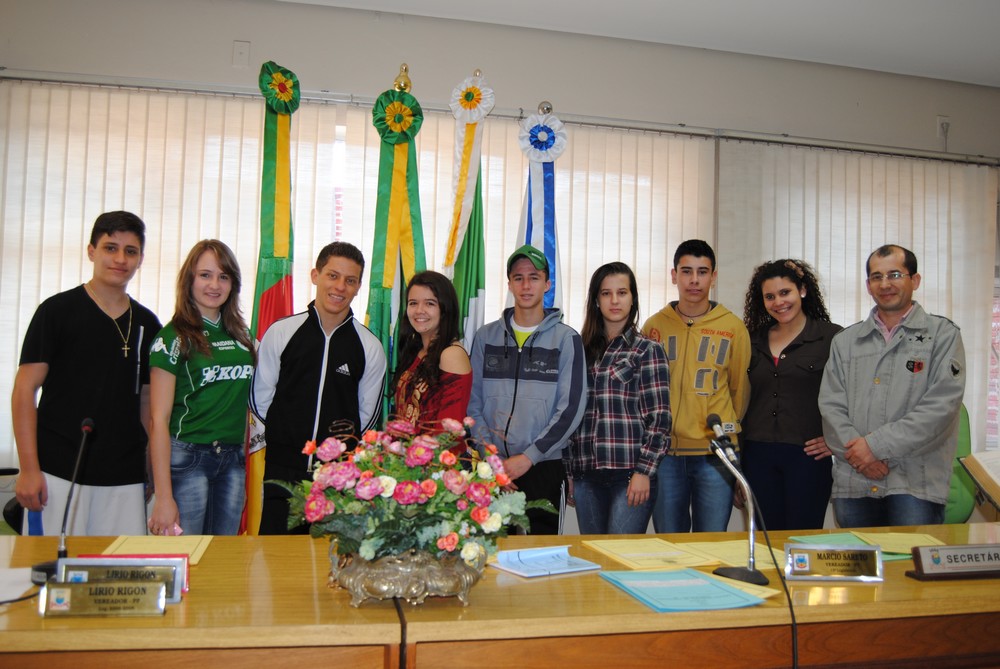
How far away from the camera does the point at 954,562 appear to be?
5.41 ft

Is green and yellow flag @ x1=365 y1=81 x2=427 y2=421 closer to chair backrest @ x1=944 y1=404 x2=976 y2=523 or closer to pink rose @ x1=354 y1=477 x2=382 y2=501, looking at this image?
pink rose @ x1=354 y1=477 x2=382 y2=501

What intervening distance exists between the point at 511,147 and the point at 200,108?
65.7 inches

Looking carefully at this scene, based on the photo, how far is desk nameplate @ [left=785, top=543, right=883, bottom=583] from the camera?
5.28 feet

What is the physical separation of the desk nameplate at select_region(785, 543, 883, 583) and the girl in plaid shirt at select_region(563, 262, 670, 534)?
1.02 meters

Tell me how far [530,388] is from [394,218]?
1.18m

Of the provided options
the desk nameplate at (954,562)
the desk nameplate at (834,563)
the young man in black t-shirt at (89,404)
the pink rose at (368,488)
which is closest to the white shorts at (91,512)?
the young man in black t-shirt at (89,404)

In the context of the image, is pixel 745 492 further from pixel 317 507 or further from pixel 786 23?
pixel 786 23

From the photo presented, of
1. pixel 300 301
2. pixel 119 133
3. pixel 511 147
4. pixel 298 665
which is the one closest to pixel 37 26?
pixel 119 133

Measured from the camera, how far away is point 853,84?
475 centimetres

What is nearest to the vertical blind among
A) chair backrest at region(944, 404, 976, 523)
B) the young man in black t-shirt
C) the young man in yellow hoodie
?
chair backrest at region(944, 404, 976, 523)

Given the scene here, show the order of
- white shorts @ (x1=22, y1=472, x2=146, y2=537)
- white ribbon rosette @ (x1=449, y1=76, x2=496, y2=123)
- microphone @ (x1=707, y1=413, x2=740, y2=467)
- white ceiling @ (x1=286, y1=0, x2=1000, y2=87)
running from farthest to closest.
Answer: white ceiling @ (x1=286, y1=0, x2=1000, y2=87), white ribbon rosette @ (x1=449, y1=76, x2=496, y2=123), white shorts @ (x1=22, y1=472, x2=146, y2=537), microphone @ (x1=707, y1=413, x2=740, y2=467)

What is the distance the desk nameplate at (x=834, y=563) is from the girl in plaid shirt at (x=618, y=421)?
3.34 ft

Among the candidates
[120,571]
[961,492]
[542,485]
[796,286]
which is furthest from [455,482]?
[961,492]

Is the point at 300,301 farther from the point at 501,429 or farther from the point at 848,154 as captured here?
the point at 848,154
